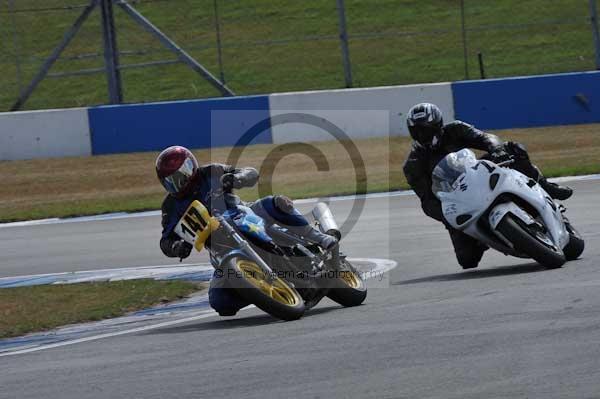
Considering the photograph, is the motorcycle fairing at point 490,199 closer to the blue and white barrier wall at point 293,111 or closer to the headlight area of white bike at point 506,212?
the headlight area of white bike at point 506,212

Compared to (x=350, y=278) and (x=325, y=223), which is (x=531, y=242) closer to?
(x=350, y=278)

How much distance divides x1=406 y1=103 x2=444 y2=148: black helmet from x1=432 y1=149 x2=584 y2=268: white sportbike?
527 mm

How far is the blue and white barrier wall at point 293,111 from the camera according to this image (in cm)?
2050

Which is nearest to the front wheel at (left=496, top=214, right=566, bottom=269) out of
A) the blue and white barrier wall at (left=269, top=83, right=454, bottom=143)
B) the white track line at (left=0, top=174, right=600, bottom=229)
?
the white track line at (left=0, top=174, right=600, bottom=229)

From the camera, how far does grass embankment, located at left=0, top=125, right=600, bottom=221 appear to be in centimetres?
1805


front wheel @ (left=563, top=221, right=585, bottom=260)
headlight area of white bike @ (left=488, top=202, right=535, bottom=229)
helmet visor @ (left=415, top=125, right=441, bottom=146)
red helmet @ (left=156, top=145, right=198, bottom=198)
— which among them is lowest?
front wheel @ (left=563, top=221, right=585, bottom=260)

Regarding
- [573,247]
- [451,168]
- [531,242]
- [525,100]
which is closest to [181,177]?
[451,168]

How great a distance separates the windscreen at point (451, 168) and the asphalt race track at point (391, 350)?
754 mm

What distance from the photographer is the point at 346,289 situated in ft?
30.5

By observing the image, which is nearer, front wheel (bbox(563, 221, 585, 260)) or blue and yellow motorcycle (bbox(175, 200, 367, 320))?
blue and yellow motorcycle (bbox(175, 200, 367, 320))

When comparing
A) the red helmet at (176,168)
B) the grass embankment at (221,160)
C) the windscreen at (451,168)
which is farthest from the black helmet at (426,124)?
the grass embankment at (221,160)

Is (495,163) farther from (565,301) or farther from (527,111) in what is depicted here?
(527,111)

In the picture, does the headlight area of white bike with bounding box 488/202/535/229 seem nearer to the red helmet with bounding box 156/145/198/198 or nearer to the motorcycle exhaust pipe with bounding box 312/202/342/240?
the motorcycle exhaust pipe with bounding box 312/202/342/240

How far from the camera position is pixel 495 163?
33.5 ft
